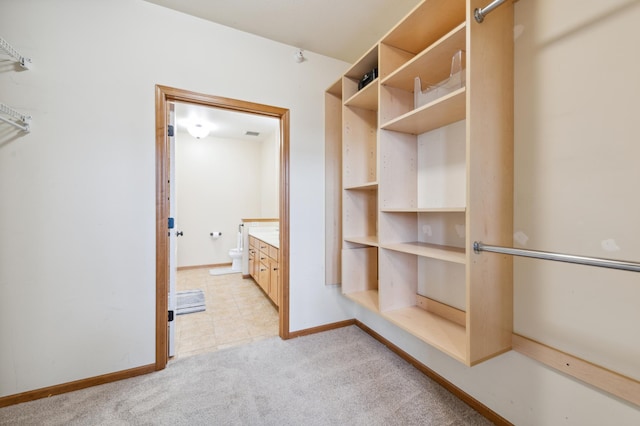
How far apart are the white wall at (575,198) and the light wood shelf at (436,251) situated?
30cm

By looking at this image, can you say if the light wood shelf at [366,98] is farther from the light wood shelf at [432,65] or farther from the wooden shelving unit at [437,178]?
the light wood shelf at [432,65]

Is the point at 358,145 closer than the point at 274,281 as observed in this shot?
Yes

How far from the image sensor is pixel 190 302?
3252mm

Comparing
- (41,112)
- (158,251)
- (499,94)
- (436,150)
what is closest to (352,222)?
(436,150)

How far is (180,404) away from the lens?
152cm

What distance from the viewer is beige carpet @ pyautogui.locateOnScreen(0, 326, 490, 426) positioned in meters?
1.42

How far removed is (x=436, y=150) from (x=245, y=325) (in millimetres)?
2409

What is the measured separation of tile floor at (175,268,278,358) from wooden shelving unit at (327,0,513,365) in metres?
1.13

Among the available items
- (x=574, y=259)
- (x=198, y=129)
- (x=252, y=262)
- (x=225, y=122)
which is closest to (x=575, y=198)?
(x=574, y=259)

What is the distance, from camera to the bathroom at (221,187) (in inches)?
195

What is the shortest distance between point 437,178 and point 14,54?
105 inches

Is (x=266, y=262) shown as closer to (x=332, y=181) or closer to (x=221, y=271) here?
(x=332, y=181)

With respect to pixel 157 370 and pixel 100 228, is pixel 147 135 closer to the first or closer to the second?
pixel 100 228

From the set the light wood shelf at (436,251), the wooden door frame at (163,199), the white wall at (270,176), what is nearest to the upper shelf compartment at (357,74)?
the wooden door frame at (163,199)
